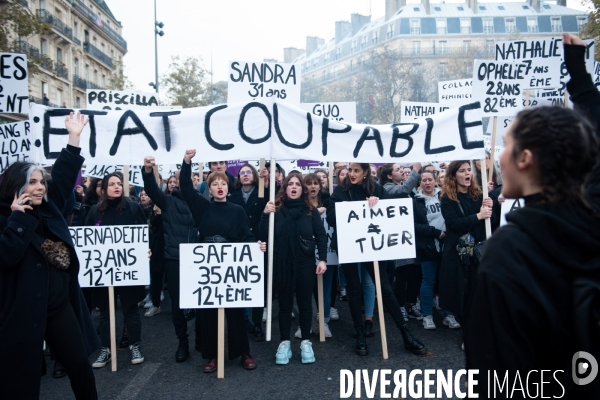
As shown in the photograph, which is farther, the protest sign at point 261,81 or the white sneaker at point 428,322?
the protest sign at point 261,81

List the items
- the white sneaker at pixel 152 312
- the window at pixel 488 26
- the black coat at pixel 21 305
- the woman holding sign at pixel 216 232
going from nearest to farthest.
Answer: the black coat at pixel 21 305, the woman holding sign at pixel 216 232, the white sneaker at pixel 152 312, the window at pixel 488 26

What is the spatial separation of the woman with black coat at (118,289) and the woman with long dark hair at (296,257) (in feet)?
5.07

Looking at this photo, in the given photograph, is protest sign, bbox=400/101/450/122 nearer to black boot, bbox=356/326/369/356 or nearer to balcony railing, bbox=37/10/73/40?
black boot, bbox=356/326/369/356

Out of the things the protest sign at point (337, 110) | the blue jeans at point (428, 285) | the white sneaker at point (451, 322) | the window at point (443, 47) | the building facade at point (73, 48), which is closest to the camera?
the white sneaker at point (451, 322)

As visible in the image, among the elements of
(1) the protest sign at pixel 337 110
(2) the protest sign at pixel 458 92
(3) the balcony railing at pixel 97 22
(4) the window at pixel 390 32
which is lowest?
(1) the protest sign at pixel 337 110

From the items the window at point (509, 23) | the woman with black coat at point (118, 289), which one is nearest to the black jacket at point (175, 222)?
the woman with black coat at point (118, 289)

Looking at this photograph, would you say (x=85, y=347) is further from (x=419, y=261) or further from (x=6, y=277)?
(x=419, y=261)

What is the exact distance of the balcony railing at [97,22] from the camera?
4206 centimetres

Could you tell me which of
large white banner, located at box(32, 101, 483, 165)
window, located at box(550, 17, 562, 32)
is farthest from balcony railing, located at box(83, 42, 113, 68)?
window, located at box(550, 17, 562, 32)

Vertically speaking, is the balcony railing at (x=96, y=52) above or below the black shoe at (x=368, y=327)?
above

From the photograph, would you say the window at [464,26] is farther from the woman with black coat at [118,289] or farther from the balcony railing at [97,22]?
the woman with black coat at [118,289]

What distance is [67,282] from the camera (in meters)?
3.21

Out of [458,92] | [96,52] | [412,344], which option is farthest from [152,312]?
[96,52]

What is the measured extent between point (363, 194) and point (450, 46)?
5894 centimetres
